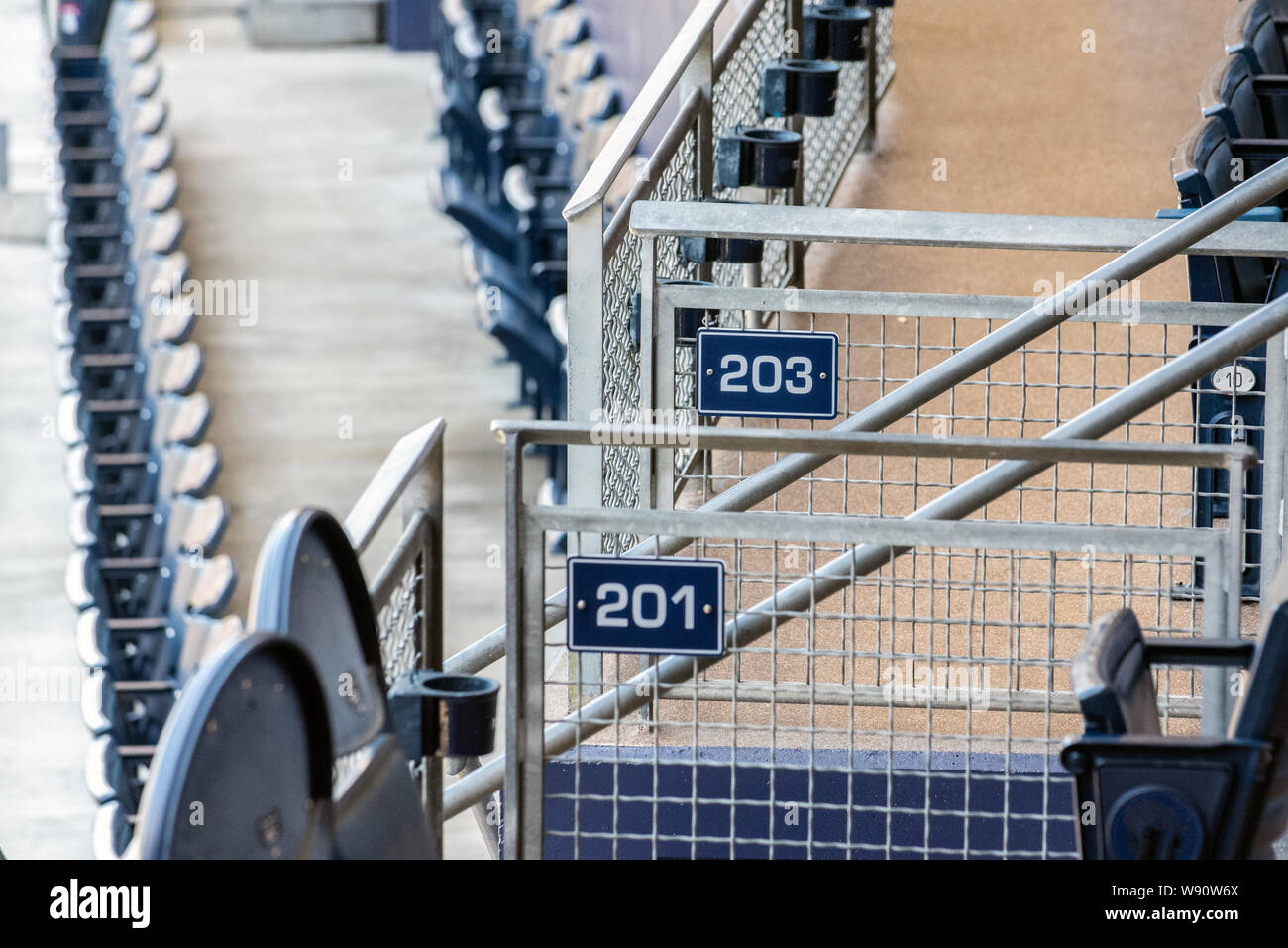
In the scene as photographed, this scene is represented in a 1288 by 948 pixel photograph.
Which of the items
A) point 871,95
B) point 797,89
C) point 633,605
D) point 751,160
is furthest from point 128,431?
point 633,605

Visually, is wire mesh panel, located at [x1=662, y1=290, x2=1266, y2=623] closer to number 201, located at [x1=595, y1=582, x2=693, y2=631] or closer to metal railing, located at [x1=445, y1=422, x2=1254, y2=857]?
metal railing, located at [x1=445, y1=422, x2=1254, y2=857]

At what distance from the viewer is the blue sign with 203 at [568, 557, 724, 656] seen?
7.74 ft

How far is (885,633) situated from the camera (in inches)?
141

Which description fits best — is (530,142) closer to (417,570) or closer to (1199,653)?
(417,570)

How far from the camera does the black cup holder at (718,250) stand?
415 cm

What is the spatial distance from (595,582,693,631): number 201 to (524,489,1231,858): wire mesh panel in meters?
0.04

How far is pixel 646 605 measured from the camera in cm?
239

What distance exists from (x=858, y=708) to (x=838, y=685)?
608 millimetres

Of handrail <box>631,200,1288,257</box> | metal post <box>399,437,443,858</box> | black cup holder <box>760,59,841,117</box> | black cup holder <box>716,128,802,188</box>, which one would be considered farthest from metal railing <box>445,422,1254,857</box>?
black cup holder <box>760,59,841,117</box>

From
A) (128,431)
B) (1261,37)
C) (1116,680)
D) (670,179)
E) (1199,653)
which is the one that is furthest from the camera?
(128,431)

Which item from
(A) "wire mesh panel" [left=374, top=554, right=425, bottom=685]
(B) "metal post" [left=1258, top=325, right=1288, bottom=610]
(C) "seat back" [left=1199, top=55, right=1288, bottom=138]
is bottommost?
(A) "wire mesh panel" [left=374, top=554, right=425, bottom=685]

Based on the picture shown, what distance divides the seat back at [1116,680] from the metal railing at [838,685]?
0.67ft

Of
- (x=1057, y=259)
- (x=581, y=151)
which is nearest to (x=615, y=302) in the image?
(x=1057, y=259)

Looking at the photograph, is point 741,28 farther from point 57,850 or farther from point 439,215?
point 439,215
